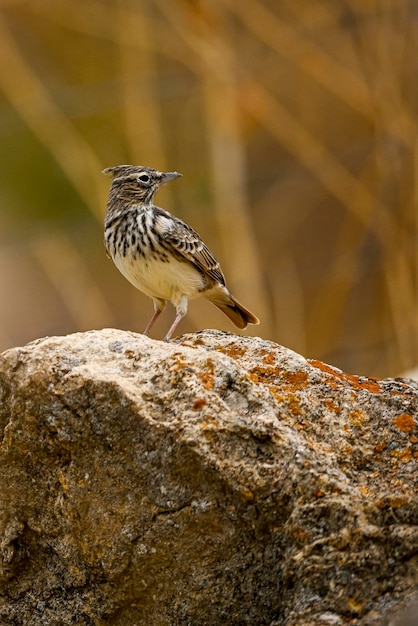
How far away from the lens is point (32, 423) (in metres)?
3.04

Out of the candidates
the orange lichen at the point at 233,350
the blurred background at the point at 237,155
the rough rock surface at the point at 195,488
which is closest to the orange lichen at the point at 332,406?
the rough rock surface at the point at 195,488

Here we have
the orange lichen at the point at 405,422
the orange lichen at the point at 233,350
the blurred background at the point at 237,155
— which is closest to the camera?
the orange lichen at the point at 405,422

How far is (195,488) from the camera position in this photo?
288cm

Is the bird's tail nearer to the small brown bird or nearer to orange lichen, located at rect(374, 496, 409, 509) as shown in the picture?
the small brown bird

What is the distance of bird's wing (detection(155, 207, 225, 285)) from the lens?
5059mm

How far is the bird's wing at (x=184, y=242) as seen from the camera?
5059mm

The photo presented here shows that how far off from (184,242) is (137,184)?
391 millimetres

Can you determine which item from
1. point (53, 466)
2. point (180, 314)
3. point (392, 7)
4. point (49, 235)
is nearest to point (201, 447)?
point (53, 466)

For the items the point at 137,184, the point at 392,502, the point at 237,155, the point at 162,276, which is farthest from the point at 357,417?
the point at 237,155

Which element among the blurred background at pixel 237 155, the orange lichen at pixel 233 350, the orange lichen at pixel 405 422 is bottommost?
the orange lichen at pixel 405 422

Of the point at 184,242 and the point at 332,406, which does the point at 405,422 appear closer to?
the point at 332,406

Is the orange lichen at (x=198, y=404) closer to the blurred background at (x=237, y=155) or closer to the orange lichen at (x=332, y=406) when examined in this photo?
the orange lichen at (x=332, y=406)

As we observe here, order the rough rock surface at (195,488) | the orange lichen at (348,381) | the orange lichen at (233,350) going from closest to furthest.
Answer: the rough rock surface at (195,488) → the orange lichen at (348,381) → the orange lichen at (233,350)

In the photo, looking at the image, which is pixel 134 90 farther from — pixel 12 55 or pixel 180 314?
pixel 180 314
